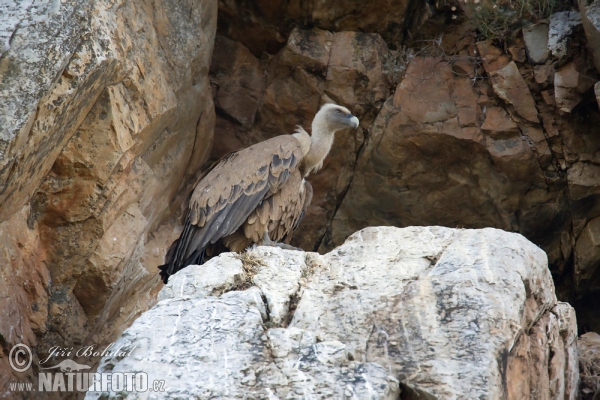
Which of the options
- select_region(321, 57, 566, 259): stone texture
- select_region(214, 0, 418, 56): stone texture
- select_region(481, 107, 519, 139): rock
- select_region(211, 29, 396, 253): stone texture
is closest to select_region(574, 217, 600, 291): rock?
select_region(321, 57, 566, 259): stone texture

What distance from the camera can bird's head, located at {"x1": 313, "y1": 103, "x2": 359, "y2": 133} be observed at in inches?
292

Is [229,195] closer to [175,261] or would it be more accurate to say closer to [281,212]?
[281,212]

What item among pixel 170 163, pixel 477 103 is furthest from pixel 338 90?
pixel 170 163

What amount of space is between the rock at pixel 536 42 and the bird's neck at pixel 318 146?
7.42 ft

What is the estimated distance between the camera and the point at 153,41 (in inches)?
269

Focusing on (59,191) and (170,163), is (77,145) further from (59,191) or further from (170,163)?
(170,163)

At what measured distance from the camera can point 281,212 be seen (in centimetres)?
692

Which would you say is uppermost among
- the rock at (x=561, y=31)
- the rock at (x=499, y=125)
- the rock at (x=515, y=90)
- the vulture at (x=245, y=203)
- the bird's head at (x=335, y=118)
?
the rock at (x=561, y=31)

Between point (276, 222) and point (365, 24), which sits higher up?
point (365, 24)

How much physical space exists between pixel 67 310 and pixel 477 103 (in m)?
4.68

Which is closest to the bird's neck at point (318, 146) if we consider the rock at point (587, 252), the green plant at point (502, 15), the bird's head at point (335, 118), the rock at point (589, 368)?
the bird's head at point (335, 118)

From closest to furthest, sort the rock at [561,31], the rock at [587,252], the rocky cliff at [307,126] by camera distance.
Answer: the rocky cliff at [307,126]
the rock at [561,31]
the rock at [587,252]

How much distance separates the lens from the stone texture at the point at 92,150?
4.86 meters

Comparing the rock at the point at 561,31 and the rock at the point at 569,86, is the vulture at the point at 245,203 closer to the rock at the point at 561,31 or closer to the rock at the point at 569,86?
the rock at the point at 569,86
